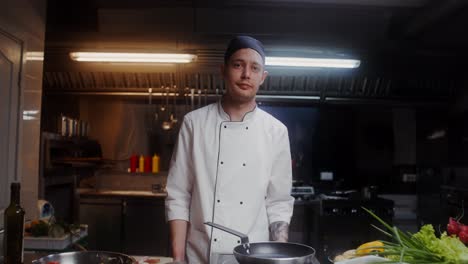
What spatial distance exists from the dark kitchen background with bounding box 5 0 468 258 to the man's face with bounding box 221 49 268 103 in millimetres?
2498

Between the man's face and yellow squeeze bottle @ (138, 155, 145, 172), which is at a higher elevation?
the man's face

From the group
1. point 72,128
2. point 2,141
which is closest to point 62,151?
point 72,128

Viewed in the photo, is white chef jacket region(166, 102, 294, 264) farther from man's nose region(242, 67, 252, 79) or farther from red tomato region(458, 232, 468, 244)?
red tomato region(458, 232, 468, 244)

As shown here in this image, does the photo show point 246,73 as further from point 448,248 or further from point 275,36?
point 275,36

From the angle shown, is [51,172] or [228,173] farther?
[51,172]

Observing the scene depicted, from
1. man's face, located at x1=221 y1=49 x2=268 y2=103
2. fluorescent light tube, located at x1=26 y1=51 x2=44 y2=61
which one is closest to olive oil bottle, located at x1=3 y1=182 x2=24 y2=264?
man's face, located at x1=221 y1=49 x2=268 y2=103

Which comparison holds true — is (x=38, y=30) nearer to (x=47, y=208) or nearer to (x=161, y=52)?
(x=161, y=52)

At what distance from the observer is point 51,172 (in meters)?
5.37

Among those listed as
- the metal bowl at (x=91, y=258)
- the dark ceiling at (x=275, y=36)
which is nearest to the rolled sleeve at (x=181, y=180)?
the metal bowl at (x=91, y=258)

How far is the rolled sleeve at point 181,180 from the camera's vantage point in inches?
77.3

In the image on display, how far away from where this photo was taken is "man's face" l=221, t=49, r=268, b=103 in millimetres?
1856

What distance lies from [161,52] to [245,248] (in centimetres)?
319

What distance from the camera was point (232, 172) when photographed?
1.94 m

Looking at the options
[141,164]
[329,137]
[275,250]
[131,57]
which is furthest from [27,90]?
[329,137]
